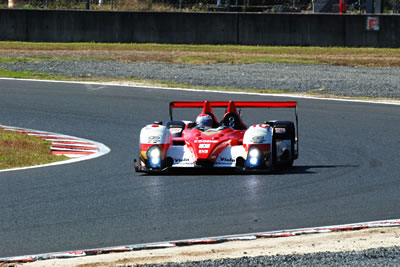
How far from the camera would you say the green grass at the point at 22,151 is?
12812 millimetres

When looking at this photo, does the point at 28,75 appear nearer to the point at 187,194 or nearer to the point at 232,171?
the point at 232,171

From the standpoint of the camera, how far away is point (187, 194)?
10273 millimetres

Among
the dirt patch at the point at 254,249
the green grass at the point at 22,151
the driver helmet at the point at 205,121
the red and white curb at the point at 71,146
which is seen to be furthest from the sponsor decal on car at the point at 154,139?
the dirt patch at the point at 254,249

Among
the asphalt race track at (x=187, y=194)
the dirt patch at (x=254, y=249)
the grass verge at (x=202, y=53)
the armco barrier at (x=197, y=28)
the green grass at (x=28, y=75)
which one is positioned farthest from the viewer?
the armco barrier at (x=197, y=28)

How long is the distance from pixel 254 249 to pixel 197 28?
24.5 meters

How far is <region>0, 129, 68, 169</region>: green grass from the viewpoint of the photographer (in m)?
12.8

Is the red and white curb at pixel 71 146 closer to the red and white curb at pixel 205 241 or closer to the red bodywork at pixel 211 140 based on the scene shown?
the red bodywork at pixel 211 140

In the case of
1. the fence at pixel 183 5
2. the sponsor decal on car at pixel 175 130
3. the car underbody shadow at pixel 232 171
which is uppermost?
the fence at pixel 183 5

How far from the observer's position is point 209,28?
→ 3173cm

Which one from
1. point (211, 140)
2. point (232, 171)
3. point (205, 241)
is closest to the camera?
point (205, 241)

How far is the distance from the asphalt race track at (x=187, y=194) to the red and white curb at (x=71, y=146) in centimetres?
26

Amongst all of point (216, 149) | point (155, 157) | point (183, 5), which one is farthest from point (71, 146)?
point (183, 5)

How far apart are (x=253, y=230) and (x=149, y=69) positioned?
59.5 feet

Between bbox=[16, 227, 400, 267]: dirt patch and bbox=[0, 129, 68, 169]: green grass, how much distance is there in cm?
525
